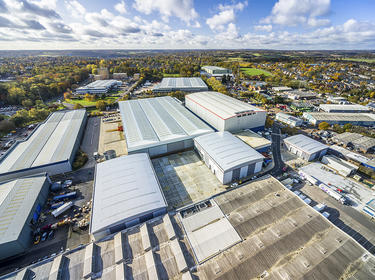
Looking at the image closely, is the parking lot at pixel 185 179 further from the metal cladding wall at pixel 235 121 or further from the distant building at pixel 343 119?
the distant building at pixel 343 119

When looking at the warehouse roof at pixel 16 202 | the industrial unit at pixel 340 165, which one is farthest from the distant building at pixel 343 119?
the warehouse roof at pixel 16 202

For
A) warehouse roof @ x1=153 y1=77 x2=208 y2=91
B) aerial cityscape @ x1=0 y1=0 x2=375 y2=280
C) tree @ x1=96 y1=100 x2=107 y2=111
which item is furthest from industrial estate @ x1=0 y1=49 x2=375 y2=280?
warehouse roof @ x1=153 y1=77 x2=208 y2=91

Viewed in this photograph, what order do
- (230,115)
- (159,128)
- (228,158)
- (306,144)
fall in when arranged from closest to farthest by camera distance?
(228,158) → (306,144) → (159,128) → (230,115)

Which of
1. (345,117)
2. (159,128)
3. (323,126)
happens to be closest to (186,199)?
(159,128)

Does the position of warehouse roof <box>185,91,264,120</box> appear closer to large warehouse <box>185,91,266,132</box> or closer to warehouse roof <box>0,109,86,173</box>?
large warehouse <box>185,91,266,132</box>

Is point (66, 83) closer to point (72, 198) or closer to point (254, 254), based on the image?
point (72, 198)

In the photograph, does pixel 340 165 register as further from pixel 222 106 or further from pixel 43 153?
pixel 43 153
